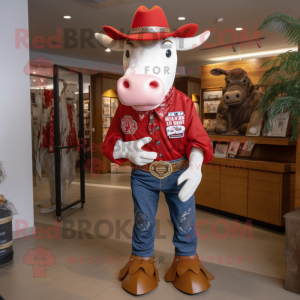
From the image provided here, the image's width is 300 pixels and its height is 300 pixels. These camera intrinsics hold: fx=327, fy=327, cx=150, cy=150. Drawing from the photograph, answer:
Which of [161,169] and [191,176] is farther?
[161,169]

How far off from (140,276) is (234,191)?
198cm

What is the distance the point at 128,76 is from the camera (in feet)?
5.47

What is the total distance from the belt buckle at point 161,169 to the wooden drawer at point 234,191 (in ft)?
6.12

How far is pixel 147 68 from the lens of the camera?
1779 mm

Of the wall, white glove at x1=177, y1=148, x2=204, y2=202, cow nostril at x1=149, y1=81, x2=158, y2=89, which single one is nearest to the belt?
white glove at x1=177, y1=148, x2=204, y2=202

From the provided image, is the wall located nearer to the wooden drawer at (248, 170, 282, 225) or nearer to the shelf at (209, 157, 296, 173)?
the shelf at (209, 157, 296, 173)

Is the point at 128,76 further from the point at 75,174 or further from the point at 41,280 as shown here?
the point at 75,174

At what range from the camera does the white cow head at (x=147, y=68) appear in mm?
1649

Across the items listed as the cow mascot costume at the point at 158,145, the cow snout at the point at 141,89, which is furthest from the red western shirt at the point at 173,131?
the cow snout at the point at 141,89

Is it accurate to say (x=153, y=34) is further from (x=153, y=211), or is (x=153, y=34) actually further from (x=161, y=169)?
(x=153, y=211)

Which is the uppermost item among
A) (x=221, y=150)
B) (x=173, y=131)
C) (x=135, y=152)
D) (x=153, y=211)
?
(x=173, y=131)

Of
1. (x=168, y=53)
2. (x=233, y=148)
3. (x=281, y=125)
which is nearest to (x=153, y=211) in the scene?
(x=168, y=53)

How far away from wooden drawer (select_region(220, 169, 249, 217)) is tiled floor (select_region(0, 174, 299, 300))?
0.16 metres

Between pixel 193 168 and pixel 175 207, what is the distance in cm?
31
